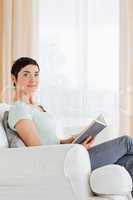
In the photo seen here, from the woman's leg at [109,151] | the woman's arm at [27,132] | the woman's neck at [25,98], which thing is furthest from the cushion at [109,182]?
the woman's neck at [25,98]

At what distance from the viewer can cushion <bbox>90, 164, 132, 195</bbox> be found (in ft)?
6.09

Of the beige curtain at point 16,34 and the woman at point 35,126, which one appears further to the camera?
the beige curtain at point 16,34

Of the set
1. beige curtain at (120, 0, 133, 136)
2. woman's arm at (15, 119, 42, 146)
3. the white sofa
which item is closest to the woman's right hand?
woman's arm at (15, 119, 42, 146)

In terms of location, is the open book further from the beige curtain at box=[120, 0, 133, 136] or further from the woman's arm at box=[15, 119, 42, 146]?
the beige curtain at box=[120, 0, 133, 136]

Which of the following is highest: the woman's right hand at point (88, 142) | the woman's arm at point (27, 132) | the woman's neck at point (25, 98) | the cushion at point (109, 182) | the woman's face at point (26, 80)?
the woman's face at point (26, 80)

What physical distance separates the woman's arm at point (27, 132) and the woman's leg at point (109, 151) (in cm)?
31

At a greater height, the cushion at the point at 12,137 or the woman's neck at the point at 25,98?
the woman's neck at the point at 25,98

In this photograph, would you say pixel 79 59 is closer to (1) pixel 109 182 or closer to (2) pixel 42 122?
(2) pixel 42 122

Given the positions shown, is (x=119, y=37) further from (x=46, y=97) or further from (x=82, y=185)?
(x=82, y=185)

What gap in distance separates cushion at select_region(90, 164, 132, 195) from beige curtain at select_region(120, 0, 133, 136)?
2.21 metres

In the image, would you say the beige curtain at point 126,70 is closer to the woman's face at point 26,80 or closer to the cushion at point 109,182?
the woman's face at point 26,80

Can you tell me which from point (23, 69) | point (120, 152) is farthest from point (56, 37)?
point (120, 152)

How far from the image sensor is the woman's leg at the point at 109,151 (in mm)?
2188

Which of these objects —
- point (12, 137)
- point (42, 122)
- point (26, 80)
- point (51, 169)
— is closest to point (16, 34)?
point (26, 80)
